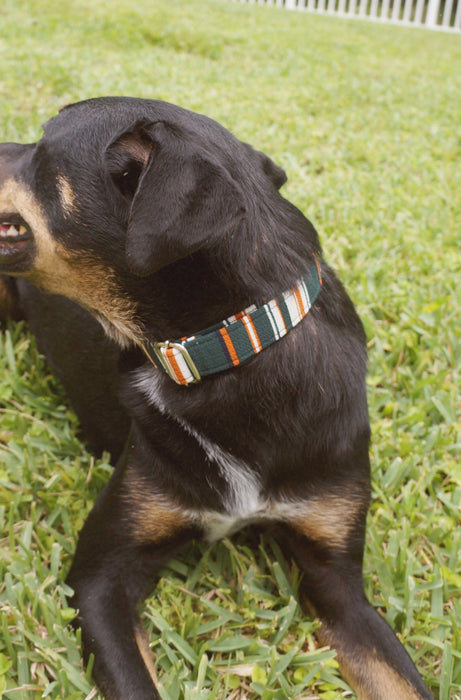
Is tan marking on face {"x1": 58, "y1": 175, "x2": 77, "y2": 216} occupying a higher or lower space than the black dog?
higher

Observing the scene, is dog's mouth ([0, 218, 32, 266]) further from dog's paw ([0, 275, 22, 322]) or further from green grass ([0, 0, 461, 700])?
dog's paw ([0, 275, 22, 322])

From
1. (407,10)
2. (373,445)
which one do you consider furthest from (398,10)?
(373,445)

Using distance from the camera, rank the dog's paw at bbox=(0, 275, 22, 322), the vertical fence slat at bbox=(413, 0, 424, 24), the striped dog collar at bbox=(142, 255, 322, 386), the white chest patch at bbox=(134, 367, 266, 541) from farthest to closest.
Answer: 1. the vertical fence slat at bbox=(413, 0, 424, 24)
2. the dog's paw at bbox=(0, 275, 22, 322)
3. the white chest patch at bbox=(134, 367, 266, 541)
4. the striped dog collar at bbox=(142, 255, 322, 386)

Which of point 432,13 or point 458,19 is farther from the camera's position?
point 432,13

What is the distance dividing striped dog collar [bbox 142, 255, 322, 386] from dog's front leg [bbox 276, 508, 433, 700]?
2.26 ft

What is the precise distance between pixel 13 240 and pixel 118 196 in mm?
446

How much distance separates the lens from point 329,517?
93.2 inches

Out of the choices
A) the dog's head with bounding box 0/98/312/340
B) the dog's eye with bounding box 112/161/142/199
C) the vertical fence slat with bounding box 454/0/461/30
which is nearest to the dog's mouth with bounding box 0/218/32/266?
the dog's head with bounding box 0/98/312/340

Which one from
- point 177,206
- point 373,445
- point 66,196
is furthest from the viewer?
point 373,445

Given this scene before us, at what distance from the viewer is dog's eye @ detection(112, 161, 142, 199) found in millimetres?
2074

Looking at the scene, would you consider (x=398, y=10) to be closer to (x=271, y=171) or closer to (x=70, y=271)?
(x=271, y=171)

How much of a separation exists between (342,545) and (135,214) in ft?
4.49

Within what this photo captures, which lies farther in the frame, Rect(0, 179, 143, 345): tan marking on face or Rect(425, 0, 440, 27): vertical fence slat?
Rect(425, 0, 440, 27): vertical fence slat

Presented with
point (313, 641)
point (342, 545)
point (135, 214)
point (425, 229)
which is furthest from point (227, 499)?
point (425, 229)
